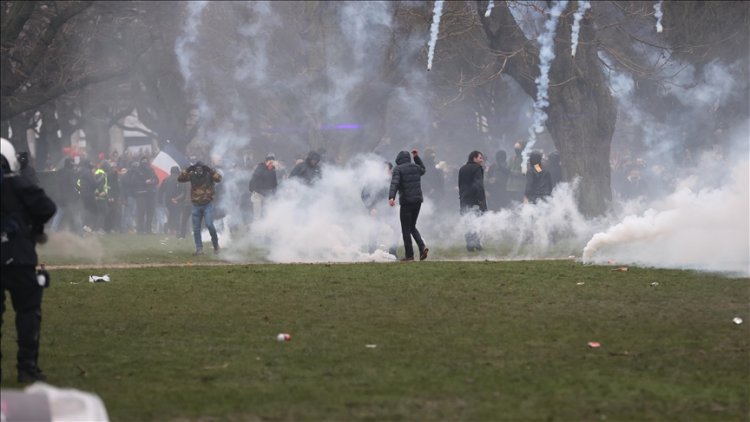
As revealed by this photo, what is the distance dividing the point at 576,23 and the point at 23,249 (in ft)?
72.7

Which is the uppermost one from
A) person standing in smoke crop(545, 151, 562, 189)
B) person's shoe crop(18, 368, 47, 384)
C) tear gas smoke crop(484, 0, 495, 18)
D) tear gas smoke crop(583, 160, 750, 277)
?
tear gas smoke crop(484, 0, 495, 18)

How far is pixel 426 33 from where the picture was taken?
1393 inches

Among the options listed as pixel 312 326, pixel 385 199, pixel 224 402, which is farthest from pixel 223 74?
pixel 224 402

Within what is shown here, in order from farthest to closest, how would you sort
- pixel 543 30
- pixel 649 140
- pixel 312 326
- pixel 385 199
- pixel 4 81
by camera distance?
pixel 649 140, pixel 4 81, pixel 543 30, pixel 385 199, pixel 312 326

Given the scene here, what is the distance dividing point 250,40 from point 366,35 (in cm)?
774

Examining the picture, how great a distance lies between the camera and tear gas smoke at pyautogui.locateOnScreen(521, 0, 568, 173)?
2991cm

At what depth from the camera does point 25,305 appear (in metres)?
9.48

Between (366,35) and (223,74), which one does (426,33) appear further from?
(223,74)

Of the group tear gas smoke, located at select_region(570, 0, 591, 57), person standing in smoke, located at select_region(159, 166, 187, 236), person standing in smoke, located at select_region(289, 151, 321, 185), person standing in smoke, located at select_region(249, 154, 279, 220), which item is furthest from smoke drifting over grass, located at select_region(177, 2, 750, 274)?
tear gas smoke, located at select_region(570, 0, 591, 57)

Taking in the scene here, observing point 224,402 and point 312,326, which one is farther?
point 312,326

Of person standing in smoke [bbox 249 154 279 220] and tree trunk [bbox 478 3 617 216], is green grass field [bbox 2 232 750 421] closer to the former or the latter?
person standing in smoke [bbox 249 154 279 220]

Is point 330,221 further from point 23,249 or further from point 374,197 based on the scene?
point 23,249

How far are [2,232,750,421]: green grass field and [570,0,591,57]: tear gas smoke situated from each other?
1337 centimetres

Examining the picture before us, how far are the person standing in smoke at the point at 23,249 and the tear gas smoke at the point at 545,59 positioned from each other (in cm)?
2120
